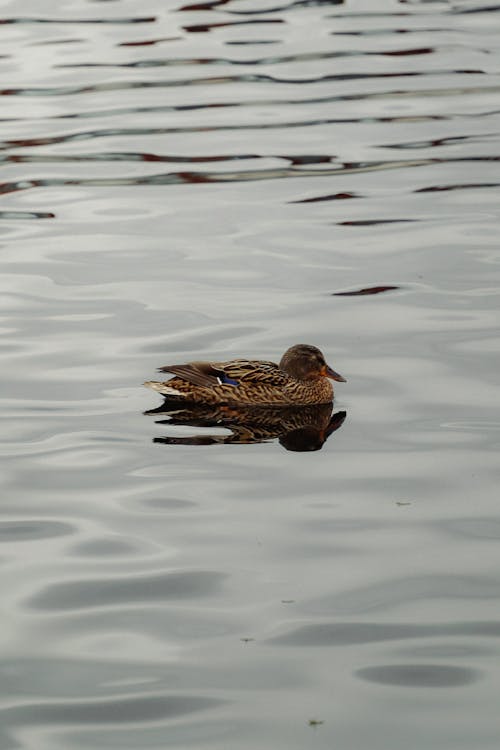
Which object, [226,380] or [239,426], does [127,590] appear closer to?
[239,426]

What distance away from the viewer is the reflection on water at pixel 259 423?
9.22 meters

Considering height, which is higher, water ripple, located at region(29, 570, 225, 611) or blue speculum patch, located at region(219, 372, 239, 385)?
water ripple, located at region(29, 570, 225, 611)

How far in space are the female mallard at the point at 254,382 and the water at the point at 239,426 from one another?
0.22m

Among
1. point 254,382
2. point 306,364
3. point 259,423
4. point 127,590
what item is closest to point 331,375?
point 306,364

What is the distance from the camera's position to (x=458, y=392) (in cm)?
982

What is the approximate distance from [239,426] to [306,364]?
57 centimetres

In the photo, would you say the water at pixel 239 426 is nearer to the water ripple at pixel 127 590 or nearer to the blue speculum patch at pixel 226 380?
the water ripple at pixel 127 590

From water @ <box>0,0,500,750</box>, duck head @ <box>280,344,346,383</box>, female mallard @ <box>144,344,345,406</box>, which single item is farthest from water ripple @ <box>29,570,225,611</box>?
duck head @ <box>280,344,346,383</box>

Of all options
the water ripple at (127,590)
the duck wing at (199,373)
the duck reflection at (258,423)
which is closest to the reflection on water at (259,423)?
the duck reflection at (258,423)

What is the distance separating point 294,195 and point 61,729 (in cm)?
986

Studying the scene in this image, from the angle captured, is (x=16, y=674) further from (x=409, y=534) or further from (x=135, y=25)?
(x=135, y=25)

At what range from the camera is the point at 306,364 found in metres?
9.84

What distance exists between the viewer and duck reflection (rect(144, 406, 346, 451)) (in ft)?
30.2

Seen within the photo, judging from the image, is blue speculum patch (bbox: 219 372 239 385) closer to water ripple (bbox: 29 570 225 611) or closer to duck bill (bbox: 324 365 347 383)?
duck bill (bbox: 324 365 347 383)
